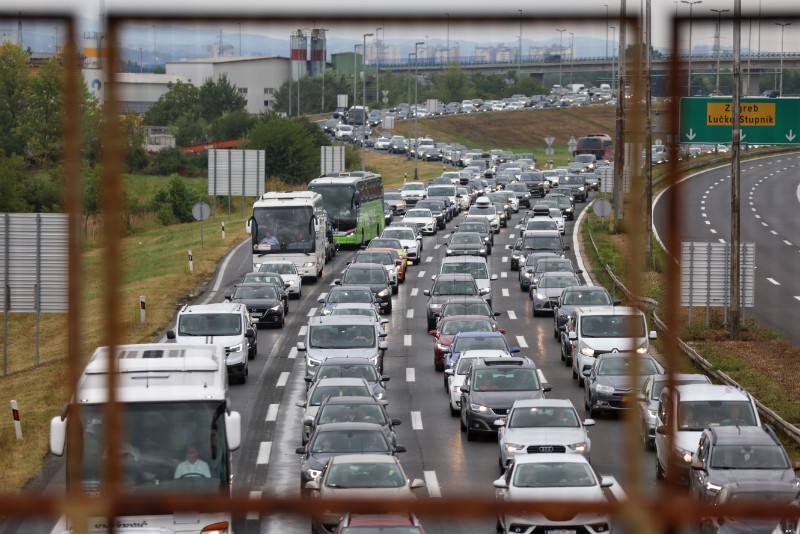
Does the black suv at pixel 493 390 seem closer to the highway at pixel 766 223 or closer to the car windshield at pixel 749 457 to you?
the highway at pixel 766 223

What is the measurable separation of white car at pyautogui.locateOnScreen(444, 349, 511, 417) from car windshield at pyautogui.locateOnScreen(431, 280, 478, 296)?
10959 millimetres

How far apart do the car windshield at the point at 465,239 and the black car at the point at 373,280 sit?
12.3 m

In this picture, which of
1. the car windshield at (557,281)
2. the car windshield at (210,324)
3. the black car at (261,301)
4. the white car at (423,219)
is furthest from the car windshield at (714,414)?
the white car at (423,219)

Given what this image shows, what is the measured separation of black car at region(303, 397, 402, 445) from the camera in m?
25.2

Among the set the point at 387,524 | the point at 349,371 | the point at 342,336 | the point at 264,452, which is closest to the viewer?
the point at 387,524

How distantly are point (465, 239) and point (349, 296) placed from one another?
18.8 meters

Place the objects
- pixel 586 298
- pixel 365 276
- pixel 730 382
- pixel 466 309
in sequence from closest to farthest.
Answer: pixel 730 382
pixel 466 309
pixel 586 298
pixel 365 276

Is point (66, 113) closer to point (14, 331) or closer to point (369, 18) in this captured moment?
point (369, 18)

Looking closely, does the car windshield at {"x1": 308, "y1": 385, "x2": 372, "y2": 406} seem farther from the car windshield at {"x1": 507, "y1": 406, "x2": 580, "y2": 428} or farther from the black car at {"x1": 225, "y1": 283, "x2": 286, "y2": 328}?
the black car at {"x1": 225, "y1": 283, "x2": 286, "y2": 328}

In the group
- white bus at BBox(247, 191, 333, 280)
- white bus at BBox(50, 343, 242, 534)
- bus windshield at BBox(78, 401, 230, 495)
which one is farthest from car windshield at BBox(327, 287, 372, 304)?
bus windshield at BBox(78, 401, 230, 495)

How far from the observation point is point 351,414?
83.7ft

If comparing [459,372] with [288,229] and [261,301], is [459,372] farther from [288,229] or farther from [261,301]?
[288,229]

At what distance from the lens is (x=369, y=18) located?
16.8ft

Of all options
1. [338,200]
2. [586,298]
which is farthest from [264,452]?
[338,200]
